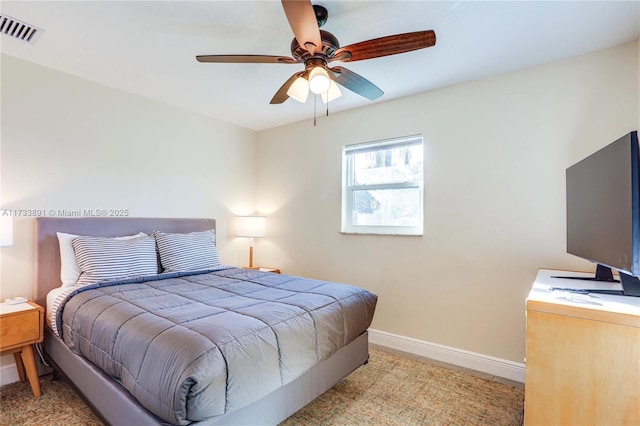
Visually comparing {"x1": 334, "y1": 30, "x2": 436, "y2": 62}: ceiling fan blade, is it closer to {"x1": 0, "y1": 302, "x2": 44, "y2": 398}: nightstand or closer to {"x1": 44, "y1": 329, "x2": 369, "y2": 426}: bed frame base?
{"x1": 44, "y1": 329, "x2": 369, "y2": 426}: bed frame base

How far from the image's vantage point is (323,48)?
1.75 meters

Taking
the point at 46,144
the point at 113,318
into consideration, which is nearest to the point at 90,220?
the point at 46,144

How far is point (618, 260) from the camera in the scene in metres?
1.36

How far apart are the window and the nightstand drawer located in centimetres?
265

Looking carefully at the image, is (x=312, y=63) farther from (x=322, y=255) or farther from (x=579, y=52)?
(x=322, y=255)

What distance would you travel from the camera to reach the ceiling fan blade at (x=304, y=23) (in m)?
1.39

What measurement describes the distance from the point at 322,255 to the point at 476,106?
6.98 feet

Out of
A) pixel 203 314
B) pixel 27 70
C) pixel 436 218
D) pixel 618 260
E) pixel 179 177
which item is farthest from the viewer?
pixel 179 177

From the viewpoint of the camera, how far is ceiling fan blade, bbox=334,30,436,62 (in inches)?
63.0

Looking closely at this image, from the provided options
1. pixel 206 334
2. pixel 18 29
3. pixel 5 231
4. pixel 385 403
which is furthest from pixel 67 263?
pixel 385 403

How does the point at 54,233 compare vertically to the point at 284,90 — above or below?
below

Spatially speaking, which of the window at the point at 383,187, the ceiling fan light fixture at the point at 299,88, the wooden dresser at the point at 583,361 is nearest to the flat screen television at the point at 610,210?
the wooden dresser at the point at 583,361

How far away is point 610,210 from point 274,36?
82.2 inches

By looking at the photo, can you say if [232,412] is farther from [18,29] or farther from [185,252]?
→ [18,29]
